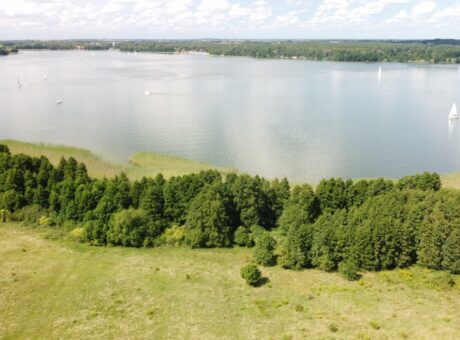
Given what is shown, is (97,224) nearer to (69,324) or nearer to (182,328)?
(69,324)

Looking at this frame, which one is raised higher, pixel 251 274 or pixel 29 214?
pixel 29 214

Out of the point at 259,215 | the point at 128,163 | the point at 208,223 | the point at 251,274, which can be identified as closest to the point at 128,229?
the point at 208,223

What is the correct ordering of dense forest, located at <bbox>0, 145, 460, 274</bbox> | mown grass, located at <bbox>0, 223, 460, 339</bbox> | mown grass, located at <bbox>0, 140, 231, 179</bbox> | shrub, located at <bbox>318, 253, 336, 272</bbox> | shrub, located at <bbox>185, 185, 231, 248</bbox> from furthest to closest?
mown grass, located at <bbox>0, 140, 231, 179</bbox>
shrub, located at <bbox>185, 185, 231, 248</bbox>
dense forest, located at <bbox>0, 145, 460, 274</bbox>
shrub, located at <bbox>318, 253, 336, 272</bbox>
mown grass, located at <bbox>0, 223, 460, 339</bbox>

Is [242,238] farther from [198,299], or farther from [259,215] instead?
[198,299]

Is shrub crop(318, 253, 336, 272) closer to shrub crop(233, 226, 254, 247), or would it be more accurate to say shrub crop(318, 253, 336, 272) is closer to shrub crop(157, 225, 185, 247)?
shrub crop(233, 226, 254, 247)

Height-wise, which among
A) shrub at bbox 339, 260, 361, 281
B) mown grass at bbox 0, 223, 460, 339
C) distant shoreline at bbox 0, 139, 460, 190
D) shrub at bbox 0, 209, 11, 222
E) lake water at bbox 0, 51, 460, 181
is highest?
A: lake water at bbox 0, 51, 460, 181

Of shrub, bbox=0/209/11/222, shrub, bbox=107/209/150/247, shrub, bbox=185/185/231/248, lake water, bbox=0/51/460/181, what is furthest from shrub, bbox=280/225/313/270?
shrub, bbox=0/209/11/222
